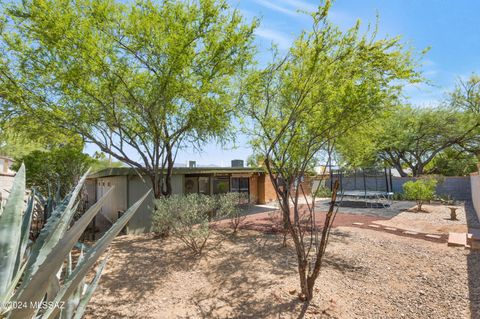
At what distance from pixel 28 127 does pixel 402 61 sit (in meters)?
9.62

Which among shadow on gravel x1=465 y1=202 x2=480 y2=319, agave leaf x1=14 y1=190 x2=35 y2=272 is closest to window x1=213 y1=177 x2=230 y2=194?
shadow on gravel x1=465 y1=202 x2=480 y2=319

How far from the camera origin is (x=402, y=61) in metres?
4.52

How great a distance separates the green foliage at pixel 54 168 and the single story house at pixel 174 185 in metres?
1.21

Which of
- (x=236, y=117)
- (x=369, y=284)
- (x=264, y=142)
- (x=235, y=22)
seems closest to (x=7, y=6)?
(x=235, y=22)

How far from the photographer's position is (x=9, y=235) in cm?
126

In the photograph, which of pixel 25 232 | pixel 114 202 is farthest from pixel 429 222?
pixel 114 202

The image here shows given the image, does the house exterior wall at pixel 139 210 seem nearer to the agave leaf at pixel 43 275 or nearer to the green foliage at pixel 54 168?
the green foliage at pixel 54 168

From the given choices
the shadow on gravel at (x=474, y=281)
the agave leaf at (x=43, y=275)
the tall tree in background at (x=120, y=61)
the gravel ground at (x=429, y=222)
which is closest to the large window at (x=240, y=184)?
the gravel ground at (x=429, y=222)

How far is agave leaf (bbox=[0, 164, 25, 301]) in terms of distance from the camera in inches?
46.0

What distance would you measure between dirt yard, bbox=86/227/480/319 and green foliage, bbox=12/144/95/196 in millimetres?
5338

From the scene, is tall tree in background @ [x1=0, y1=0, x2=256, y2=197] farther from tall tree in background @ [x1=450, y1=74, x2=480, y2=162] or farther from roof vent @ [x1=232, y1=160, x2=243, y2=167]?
tall tree in background @ [x1=450, y1=74, x2=480, y2=162]

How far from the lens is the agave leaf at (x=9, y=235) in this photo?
3.83ft

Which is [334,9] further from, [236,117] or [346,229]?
[346,229]

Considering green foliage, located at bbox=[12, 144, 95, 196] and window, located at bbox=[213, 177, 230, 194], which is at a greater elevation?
green foliage, located at bbox=[12, 144, 95, 196]
